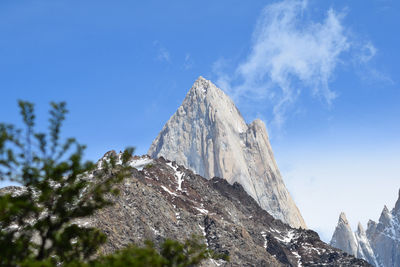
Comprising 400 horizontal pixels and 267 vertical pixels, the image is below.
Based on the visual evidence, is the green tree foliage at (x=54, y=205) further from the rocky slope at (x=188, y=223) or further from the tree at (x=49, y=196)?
the rocky slope at (x=188, y=223)

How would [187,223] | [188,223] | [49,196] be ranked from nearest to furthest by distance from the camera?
[49,196] < [187,223] < [188,223]

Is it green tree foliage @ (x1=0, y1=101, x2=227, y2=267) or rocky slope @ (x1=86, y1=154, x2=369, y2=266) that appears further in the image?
rocky slope @ (x1=86, y1=154, x2=369, y2=266)

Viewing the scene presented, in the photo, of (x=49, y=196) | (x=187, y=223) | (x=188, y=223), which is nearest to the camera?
(x=49, y=196)

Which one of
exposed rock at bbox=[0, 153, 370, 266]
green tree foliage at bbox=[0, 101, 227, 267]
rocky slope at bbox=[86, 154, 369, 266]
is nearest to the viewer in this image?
green tree foliage at bbox=[0, 101, 227, 267]

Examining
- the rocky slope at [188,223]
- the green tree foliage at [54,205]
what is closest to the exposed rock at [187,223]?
the rocky slope at [188,223]

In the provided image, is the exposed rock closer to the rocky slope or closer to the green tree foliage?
the rocky slope

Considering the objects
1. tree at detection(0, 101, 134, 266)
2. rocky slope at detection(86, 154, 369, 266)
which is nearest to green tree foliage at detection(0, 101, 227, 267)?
tree at detection(0, 101, 134, 266)

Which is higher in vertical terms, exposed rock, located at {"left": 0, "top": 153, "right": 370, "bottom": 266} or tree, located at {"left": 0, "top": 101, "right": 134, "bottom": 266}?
exposed rock, located at {"left": 0, "top": 153, "right": 370, "bottom": 266}

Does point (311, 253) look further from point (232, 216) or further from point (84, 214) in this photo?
point (84, 214)

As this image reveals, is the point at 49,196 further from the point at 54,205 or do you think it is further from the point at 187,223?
the point at 187,223

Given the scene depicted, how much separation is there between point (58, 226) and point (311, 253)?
184 meters

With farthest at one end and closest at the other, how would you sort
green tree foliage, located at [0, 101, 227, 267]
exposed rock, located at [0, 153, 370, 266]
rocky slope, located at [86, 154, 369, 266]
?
rocky slope, located at [86, 154, 369, 266] → exposed rock, located at [0, 153, 370, 266] → green tree foliage, located at [0, 101, 227, 267]

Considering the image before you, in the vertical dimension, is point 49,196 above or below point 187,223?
below

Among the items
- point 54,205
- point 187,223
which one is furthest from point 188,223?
point 54,205
